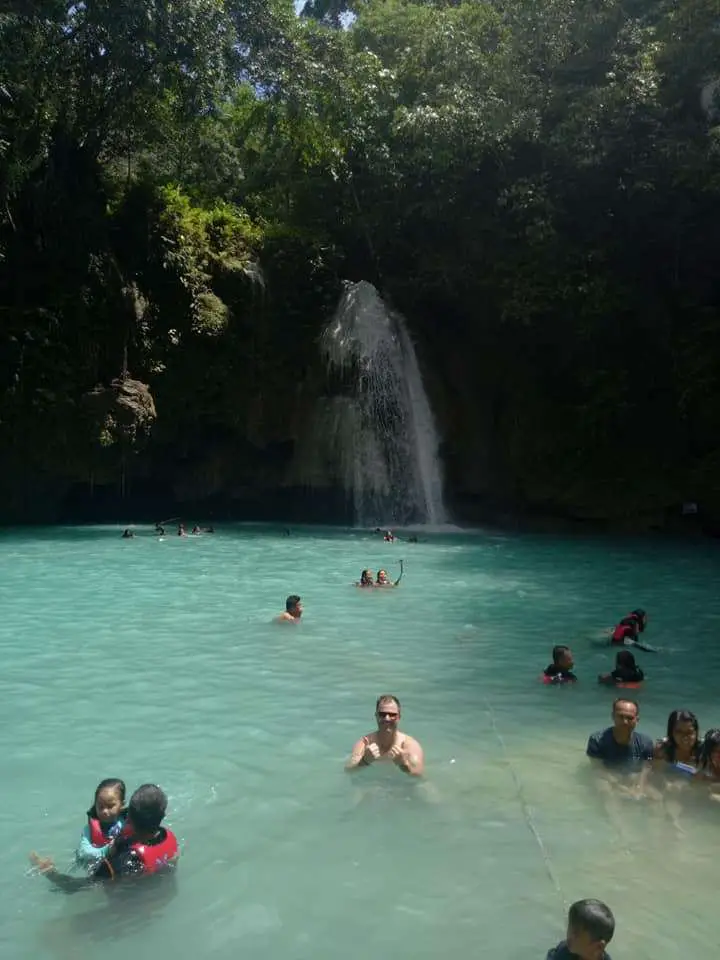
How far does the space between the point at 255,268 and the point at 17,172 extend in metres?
7.52

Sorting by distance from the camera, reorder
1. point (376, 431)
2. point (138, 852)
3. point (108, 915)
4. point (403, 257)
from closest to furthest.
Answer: point (108, 915) < point (138, 852) < point (376, 431) < point (403, 257)

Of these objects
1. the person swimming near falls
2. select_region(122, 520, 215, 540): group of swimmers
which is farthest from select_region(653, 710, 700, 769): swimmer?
select_region(122, 520, 215, 540): group of swimmers

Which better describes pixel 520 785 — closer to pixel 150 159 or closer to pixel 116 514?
pixel 116 514

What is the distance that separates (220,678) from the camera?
29.9ft

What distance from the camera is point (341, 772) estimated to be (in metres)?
6.63

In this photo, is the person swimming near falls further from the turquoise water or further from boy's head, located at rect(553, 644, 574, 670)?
boy's head, located at rect(553, 644, 574, 670)

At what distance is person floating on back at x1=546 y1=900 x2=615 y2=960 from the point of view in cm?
379

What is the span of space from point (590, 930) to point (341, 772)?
3056 millimetres

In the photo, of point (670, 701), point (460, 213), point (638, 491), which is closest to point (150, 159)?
point (460, 213)

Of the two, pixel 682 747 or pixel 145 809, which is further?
pixel 682 747

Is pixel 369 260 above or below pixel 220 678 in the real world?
above

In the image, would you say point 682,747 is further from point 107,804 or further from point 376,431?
point 376,431

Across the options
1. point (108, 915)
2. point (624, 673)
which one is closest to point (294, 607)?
point (624, 673)

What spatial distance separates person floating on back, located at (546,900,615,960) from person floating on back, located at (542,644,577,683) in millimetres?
5065
